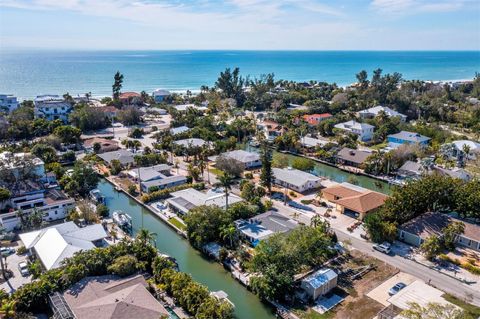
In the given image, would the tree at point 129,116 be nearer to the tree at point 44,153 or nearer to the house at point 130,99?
the house at point 130,99

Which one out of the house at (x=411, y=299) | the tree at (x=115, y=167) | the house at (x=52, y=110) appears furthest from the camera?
the house at (x=52, y=110)

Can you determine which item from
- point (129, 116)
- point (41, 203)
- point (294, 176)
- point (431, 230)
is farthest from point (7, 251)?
point (129, 116)

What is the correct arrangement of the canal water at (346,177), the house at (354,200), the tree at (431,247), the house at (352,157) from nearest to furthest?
1. the tree at (431,247)
2. the house at (354,200)
3. the canal water at (346,177)
4. the house at (352,157)

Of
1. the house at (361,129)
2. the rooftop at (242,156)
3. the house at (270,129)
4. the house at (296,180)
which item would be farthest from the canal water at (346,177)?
the house at (361,129)

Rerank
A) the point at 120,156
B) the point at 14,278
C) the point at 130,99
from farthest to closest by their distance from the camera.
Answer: the point at 130,99
the point at 120,156
the point at 14,278

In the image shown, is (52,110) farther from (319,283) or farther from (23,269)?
(319,283)

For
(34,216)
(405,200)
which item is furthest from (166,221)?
(405,200)

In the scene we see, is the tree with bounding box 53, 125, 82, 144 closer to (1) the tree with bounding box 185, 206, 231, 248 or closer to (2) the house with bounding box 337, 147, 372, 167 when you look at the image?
(1) the tree with bounding box 185, 206, 231, 248

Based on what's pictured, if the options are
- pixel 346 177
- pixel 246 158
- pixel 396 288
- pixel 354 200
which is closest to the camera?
pixel 396 288
